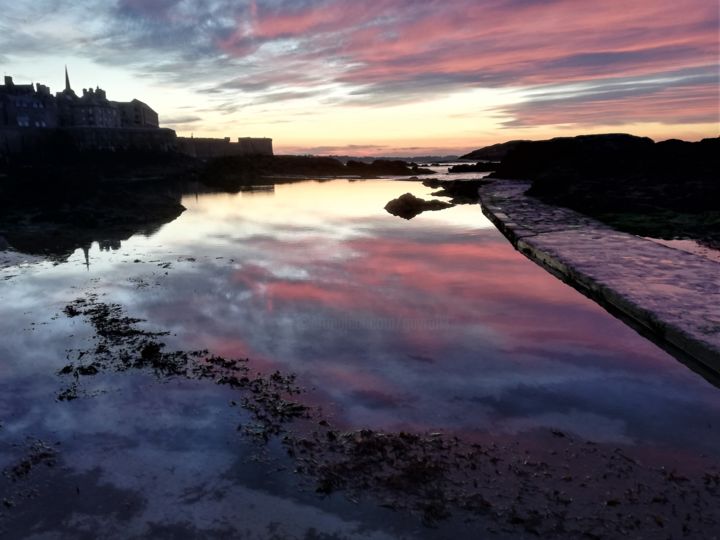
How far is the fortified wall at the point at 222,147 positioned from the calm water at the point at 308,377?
82.7m

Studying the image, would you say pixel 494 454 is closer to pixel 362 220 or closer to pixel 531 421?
pixel 531 421

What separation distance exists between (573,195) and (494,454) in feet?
67.5

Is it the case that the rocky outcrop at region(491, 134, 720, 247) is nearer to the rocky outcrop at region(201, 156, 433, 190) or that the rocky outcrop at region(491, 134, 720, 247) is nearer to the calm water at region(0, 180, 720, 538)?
the calm water at region(0, 180, 720, 538)

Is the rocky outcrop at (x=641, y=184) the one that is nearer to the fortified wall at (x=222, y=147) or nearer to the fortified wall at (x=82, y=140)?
the fortified wall at (x=82, y=140)

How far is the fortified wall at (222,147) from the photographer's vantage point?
9218 cm

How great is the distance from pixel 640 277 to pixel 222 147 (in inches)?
3962

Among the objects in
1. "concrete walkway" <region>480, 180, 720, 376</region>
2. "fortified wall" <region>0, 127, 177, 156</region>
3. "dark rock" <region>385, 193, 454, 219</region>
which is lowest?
"concrete walkway" <region>480, 180, 720, 376</region>

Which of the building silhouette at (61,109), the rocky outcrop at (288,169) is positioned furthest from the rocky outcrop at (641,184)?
the building silhouette at (61,109)

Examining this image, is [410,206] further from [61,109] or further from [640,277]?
[61,109]

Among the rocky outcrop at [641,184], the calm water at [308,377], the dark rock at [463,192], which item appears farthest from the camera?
the dark rock at [463,192]

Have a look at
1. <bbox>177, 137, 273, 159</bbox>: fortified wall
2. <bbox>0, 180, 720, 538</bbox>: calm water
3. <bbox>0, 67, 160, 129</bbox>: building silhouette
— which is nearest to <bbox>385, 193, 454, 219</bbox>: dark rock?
<bbox>0, 180, 720, 538</bbox>: calm water

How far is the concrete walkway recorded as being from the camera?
6.56m

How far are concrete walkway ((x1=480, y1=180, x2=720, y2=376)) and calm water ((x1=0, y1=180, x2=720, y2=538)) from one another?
301 mm

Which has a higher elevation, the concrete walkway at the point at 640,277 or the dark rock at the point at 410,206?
the dark rock at the point at 410,206
